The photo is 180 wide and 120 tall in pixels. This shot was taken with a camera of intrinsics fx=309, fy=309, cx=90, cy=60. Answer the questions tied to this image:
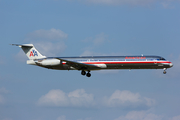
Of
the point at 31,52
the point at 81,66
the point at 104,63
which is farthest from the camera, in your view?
the point at 31,52

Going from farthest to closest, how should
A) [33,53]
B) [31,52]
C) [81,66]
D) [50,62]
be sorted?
[31,52] → [33,53] → [50,62] → [81,66]

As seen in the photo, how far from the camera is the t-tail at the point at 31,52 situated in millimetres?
66000

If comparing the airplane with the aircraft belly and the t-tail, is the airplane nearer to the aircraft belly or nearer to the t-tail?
the aircraft belly

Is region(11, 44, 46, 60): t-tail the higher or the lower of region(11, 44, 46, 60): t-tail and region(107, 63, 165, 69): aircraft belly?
the higher

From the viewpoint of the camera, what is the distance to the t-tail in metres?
66.0

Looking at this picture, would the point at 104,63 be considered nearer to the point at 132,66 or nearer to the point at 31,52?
the point at 132,66

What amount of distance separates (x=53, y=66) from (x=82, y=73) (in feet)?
20.3

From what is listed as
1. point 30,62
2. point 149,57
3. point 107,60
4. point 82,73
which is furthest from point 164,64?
point 30,62

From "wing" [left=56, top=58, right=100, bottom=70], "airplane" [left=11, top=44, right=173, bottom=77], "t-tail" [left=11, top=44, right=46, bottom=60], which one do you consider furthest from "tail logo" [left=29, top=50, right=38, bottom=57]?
"wing" [left=56, top=58, right=100, bottom=70]

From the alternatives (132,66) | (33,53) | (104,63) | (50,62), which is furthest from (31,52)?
(132,66)

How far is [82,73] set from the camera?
6381cm

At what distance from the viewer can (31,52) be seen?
2618 inches

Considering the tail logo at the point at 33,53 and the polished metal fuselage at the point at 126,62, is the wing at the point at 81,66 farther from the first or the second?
the tail logo at the point at 33,53

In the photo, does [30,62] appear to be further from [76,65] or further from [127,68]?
[127,68]
